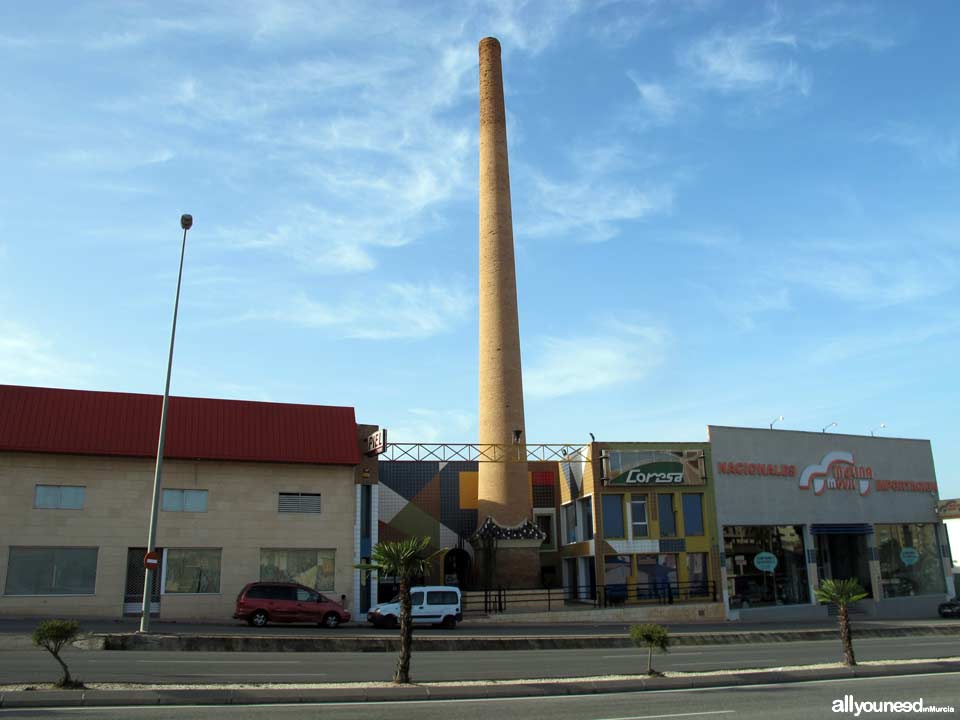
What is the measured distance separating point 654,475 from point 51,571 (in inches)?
1052

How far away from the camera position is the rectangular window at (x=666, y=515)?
4091cm

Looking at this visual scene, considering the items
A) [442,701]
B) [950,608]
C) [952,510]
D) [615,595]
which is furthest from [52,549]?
[952,510]

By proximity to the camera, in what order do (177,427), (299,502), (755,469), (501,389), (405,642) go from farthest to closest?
(501,389), (755,469), (299,502), (177,427), (405,642)

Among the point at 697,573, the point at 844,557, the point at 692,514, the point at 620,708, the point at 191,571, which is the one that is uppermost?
the point at 692,514

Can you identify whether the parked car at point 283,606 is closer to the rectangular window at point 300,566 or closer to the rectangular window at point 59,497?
the rectangular window at point 300,566

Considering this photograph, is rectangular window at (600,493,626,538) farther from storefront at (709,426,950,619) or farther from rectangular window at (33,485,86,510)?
rectangular window at (33,485,86,510)

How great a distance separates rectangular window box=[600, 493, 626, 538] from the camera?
4034cm

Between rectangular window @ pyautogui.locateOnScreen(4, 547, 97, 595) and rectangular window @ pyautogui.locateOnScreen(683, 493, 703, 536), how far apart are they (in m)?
26.8

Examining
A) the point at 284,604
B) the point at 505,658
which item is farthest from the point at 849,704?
the point at 284,604

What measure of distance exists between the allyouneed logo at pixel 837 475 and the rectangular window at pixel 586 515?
38.0 ft

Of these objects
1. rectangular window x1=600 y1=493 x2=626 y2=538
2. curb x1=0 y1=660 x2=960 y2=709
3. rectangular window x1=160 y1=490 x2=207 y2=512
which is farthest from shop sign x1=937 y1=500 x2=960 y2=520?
rectangular window x1=160 y1=490 x2=207 y2=512

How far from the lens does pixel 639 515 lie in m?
40.9

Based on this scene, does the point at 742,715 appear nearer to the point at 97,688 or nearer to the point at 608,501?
the point at 97,688

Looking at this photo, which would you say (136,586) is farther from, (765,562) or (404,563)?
(765,562)
